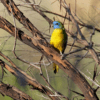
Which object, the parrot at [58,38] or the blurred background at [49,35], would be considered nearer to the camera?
the parrot at [58,38]

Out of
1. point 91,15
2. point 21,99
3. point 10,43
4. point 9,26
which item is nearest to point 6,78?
point 10,43

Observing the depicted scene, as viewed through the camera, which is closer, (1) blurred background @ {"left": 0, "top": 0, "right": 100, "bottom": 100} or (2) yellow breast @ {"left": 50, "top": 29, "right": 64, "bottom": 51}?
(2) yellow breast @ {"left": 50, "top": 29, "right": 64, "bottom": 51}

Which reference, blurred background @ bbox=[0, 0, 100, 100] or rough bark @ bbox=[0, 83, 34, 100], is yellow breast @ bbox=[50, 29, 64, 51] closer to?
blurred background @ bbox=[0, 0, 100, 100]

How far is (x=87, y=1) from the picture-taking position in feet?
5.44

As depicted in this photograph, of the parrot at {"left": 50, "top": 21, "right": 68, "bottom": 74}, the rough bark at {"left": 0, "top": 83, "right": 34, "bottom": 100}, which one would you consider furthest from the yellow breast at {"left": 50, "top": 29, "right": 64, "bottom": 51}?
the rough bark at {"left": 0, "top": 83, "right": 34, "bottom": 100}

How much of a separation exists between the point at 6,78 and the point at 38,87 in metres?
1.18

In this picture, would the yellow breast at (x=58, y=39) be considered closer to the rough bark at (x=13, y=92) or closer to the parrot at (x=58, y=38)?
the parrot at (x=58, y=38)

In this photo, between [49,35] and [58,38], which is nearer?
[58,38]

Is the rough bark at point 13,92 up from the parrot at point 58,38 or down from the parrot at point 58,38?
down

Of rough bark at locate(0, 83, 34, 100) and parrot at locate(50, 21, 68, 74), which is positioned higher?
parrot at locate(50, 21, 68, 74)

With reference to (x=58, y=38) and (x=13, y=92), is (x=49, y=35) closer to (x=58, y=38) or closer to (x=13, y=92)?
(x=58, y=38)

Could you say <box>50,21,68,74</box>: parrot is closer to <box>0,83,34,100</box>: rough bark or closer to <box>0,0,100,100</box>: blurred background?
<box>0,0,100,100</box>: blurred background

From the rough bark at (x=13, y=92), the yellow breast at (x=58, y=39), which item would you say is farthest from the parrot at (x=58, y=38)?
the rough bark at (x=13, y=92)

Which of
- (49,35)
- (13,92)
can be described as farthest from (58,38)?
(13,92)
